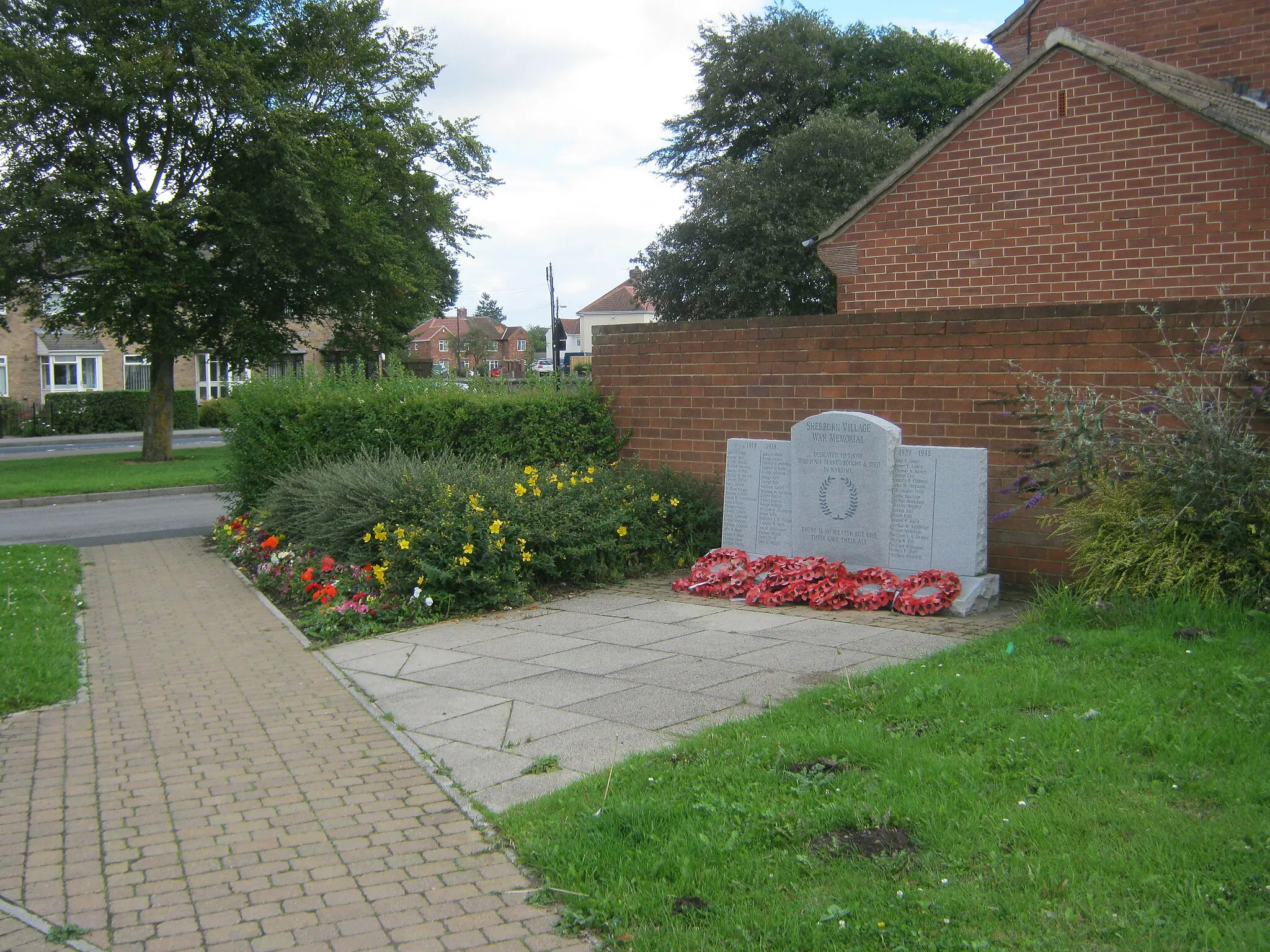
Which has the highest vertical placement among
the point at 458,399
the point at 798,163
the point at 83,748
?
the point at 798,163

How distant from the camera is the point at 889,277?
12.1m

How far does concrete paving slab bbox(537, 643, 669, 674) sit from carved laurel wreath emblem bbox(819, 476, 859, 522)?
2391 mm

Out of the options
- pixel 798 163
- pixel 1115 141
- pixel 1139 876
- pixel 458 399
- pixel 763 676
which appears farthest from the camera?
pixel 798 163

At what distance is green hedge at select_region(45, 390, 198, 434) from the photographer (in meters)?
41.0

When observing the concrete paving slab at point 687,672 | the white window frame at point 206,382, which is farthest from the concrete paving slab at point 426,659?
the white window frame at point 206,382

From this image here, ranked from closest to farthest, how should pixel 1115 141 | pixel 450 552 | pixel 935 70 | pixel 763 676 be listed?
pixel 763 676
pixel 450 552
pixel 1115 141
pixel 935 70

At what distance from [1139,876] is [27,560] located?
36.1ft

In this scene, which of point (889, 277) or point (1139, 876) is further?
point (889, 277)

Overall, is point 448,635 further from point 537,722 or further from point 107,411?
point 107,411

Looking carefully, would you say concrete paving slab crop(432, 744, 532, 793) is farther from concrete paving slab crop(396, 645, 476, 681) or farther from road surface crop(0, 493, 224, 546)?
road surface crop(0, 493, 224, 546)

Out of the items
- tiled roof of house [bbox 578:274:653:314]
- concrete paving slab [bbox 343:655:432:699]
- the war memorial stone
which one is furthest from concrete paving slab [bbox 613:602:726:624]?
tiled roof of house [bbox 578:274:653:314]

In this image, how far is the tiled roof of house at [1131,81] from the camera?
9977 millimetres

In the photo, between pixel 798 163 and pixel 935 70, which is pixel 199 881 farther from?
pixel 935 70

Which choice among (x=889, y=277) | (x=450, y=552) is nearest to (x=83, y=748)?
(x=450, y=552)
